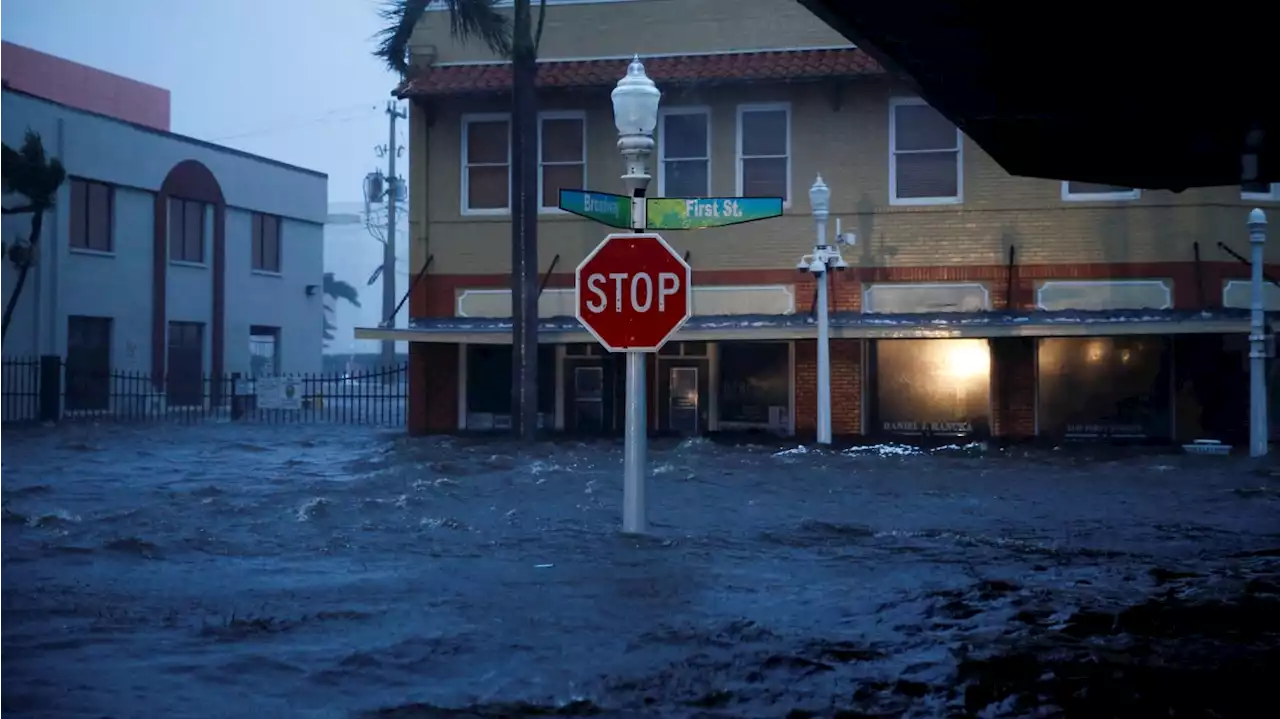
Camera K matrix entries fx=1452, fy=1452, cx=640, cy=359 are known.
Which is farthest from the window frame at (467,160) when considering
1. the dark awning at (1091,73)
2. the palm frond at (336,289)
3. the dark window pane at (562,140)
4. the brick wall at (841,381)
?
the palm frond at (336,289)

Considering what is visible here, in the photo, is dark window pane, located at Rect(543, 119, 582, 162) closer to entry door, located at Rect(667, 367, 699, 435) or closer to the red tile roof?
the red tile roof

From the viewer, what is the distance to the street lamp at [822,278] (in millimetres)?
23172

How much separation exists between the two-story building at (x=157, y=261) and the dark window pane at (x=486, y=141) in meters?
12.2

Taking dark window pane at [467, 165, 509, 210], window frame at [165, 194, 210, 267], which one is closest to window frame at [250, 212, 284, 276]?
window frame at [165, 194, 210, 267]

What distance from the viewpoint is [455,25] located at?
24234 millimetres

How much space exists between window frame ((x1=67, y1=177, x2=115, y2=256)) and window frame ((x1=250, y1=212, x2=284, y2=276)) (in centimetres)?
585

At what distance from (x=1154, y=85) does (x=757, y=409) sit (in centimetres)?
1527

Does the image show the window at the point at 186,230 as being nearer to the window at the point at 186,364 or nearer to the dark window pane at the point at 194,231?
the dark window pane at the point at 194,231

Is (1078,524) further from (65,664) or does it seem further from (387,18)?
(387,18)

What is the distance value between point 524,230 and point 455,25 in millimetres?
3617

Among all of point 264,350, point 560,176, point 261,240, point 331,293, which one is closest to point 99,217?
point 261,240

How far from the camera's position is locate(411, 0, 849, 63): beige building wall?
2617 centimetres

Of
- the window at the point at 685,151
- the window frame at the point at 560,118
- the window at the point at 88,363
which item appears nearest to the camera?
the window at the point at 685,151

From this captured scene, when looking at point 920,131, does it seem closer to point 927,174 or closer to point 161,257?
point 927,174
